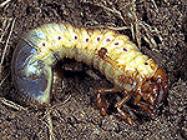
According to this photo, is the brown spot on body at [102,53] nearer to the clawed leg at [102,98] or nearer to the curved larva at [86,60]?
the curved larva at [86,60]

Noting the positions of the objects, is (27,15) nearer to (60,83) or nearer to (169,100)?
(60,83)

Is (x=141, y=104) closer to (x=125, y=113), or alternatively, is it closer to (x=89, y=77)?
(x=125, y=113)

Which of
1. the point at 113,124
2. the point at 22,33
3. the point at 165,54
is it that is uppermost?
the point at 22,33

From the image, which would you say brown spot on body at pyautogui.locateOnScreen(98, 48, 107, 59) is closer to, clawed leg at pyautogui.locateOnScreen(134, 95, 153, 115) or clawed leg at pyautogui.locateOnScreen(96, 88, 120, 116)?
clawed leg at pyautogui.locateOnScreen(96, 88, 120, 116)

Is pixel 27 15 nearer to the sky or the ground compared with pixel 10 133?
nearer to the sky

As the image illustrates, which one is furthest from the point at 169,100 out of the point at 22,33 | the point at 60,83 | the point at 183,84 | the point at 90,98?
the point at 22,33

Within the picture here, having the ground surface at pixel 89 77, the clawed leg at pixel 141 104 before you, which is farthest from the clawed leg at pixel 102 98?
the clawed leg at pixel 141 104

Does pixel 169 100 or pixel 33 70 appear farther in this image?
pixel 33 70

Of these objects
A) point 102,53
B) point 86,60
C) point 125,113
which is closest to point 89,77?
point 86,60
